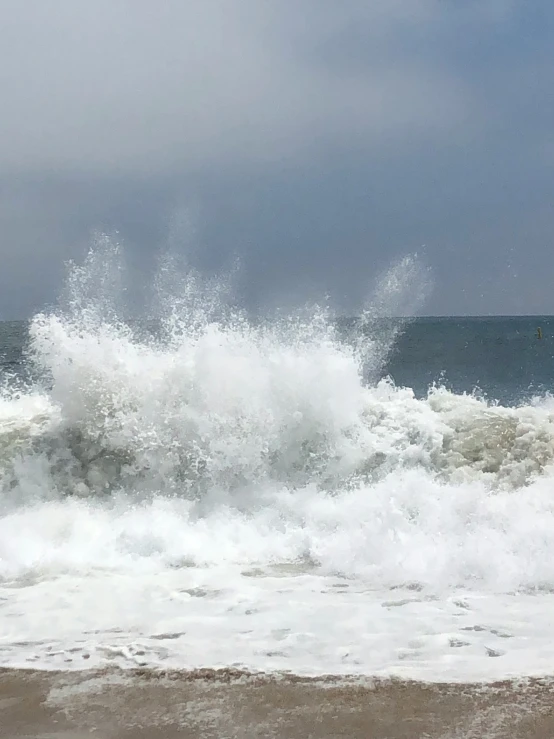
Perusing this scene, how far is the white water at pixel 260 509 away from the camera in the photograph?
5418mm

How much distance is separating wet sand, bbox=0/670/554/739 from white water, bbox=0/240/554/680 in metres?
0.24

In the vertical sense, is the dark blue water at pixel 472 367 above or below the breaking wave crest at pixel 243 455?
above

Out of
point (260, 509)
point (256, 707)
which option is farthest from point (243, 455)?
point (256, 707)

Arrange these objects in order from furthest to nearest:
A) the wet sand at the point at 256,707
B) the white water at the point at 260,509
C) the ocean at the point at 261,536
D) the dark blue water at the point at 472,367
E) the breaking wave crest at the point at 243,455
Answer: the dark blue water at the point at 472,367
the breaking wave crest at the point at 243,455
the white water at the point at 260,509
the ocean at the point at 261,536
the wet sand at the point at 256,707

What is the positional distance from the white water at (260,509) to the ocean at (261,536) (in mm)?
27

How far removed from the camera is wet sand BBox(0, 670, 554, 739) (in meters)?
4.11

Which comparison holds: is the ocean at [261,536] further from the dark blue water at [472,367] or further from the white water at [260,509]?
the dark blue water at [472,367]

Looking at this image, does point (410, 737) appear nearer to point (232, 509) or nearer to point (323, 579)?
point (323, 579)

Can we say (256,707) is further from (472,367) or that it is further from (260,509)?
(472,367)

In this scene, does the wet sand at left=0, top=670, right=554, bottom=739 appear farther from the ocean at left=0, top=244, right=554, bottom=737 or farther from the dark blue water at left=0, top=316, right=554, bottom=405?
the dark blue water at left=0, top=316, right=554, bottom=405

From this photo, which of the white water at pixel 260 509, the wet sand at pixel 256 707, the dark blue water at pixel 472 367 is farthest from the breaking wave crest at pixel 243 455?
the dark blue water at pixel 472 367

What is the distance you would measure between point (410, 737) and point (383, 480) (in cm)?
543

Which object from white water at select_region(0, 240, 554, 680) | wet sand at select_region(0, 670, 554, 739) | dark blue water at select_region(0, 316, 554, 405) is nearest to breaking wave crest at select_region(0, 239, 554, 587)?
white water at select_region(0, 240, 554, 680)

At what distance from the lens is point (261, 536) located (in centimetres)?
805
